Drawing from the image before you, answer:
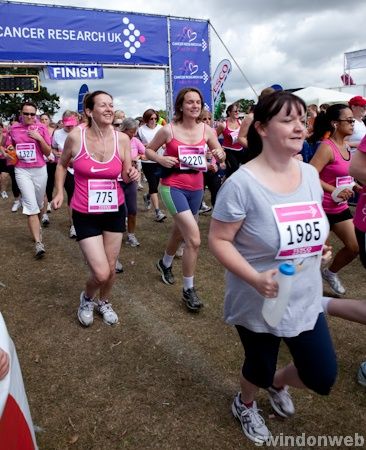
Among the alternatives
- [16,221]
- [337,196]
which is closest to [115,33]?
[16,221]

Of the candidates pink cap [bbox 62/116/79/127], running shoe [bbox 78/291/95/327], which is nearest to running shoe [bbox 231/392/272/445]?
running shoe [bbox 78/291/95/327]

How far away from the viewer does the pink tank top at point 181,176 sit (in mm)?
3877

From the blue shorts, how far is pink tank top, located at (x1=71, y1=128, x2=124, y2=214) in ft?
1.75

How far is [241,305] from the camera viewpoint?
1.96 metres

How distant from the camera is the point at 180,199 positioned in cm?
377

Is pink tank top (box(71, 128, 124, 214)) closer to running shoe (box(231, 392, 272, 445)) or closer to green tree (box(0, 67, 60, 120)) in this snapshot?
running shoe (box(231, 392, 272, 445))

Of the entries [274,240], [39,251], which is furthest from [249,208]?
[39,251]

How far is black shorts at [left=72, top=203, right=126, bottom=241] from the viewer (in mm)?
3312

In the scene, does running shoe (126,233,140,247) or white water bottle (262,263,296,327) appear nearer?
white water bottle (262,263,296,327)

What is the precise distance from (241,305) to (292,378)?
55cm

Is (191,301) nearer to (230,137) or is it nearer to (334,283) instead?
(334,283)

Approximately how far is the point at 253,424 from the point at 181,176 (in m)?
2.31

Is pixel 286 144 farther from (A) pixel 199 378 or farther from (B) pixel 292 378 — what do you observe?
(A) pixel 199 378

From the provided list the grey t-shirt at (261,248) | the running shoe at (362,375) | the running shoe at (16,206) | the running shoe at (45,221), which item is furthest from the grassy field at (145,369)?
the running shoe at (16,206)
